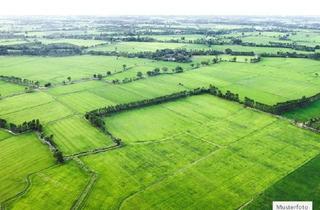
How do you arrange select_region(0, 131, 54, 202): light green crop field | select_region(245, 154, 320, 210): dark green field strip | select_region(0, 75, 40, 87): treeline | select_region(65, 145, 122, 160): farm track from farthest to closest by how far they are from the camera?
select_region(0, 75, 40, 87): treeline
select_region(65, 145, 122, 160): farm track
select_region(0, 131, 54, 202): light green crop field
select_region(245, 154, 320, 210): dark green field strip

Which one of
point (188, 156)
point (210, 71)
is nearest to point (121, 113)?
point (188, 156)

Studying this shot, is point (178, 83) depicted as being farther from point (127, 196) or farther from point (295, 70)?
point (127, 196)

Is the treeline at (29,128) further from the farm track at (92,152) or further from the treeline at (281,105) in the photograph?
the treeline at (281,105)

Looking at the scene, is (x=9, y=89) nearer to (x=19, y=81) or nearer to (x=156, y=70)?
(x=19, y=81)

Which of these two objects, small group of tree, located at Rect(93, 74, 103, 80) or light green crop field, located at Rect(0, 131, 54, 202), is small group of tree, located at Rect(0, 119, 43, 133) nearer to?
light green crop field, located at Rect(0, 131, 54, 202)

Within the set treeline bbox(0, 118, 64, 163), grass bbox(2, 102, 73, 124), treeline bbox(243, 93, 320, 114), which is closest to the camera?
treeline bbox(0, 118, 64, 163)

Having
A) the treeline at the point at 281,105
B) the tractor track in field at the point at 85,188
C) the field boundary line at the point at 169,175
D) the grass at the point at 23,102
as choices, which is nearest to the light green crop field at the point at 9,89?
the grass at the point at 23,102

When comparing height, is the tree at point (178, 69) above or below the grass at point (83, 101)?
above

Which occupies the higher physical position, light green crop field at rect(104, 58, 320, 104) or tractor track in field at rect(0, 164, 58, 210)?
light green crop field at rect(104, 58, 320, 104)

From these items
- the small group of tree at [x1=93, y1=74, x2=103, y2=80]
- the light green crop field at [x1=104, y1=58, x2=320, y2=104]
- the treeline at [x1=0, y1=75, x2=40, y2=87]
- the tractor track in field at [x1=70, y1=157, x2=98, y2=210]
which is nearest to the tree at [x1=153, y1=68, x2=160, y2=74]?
the light green crop field at [x1=104, y1=58, x2=320, y2=104]
